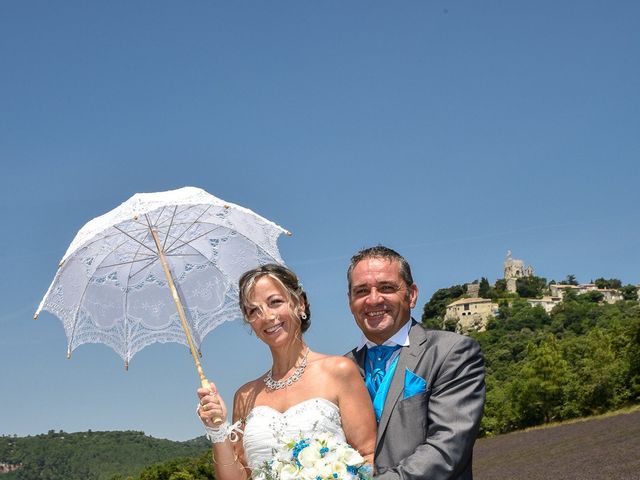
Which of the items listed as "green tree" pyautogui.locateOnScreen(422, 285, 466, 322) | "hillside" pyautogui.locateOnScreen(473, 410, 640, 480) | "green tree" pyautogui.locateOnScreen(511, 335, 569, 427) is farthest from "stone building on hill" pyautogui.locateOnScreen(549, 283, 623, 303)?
"hillside" pyautogui.locateOnScreen(473, 410, 640, 480)

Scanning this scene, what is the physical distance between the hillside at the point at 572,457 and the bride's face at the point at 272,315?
1404cm

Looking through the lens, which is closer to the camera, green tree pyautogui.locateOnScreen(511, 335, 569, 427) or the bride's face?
the bride's face

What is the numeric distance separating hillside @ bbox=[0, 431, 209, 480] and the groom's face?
10505cm

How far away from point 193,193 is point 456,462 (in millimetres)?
2321

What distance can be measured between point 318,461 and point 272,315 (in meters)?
0.99

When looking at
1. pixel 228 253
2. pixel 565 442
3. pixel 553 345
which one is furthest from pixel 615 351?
pixel 228 253

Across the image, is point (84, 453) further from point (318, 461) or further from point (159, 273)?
point (318, 461)

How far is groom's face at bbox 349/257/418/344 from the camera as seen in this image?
4145 mm

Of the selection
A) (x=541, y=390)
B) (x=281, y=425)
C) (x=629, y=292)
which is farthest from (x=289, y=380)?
(x=629, y=292)

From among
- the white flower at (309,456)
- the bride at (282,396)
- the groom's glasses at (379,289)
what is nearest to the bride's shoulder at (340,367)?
the bride at (282,396)

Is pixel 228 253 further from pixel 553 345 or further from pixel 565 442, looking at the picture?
pixel 553 345

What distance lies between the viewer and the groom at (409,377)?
3.71m

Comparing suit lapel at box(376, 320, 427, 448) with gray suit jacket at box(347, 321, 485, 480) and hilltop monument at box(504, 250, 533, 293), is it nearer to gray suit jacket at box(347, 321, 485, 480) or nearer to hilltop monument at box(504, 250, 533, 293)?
gray suit jacket at box(347, 321, 485, 480)

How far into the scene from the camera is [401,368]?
3.97 meters
